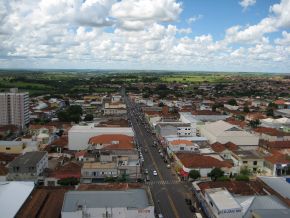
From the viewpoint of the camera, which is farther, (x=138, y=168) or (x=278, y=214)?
(x=138, y=168)

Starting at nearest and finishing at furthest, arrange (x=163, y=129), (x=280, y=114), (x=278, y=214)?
(x=278, y=214) → (x=163, y=129) → (x=280, y=114)

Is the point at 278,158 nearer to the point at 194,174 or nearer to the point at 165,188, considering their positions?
the point at 194,174

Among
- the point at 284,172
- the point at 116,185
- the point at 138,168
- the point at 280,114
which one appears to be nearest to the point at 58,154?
the point at 138,168

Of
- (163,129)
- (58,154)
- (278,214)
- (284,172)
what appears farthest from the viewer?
(163,129)

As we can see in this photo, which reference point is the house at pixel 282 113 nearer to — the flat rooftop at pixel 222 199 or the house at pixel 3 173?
the flat rooftop at pixel 222 199

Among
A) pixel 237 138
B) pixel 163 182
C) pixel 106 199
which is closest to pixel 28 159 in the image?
pixel 106 199

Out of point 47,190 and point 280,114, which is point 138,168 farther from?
point 280,114

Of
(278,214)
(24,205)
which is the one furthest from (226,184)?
(24,205)

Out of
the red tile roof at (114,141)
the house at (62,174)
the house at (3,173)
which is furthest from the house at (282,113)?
the house at (3,173)
